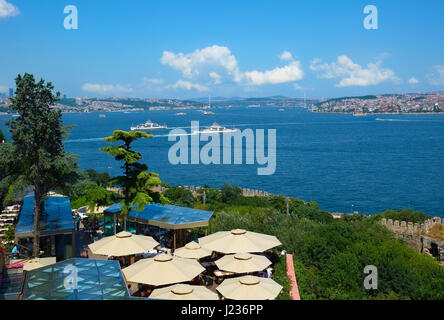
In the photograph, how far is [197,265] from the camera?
9.53 meters

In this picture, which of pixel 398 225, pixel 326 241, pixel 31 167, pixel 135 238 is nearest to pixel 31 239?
pixel 31 167

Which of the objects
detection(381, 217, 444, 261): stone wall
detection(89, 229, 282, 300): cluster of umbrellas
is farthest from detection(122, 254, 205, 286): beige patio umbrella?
detection(381, 217, 444, 261): stone wall

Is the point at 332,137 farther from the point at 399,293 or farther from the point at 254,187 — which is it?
the point at 399,293

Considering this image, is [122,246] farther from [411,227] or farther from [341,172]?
[341,172]

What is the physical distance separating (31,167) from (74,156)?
1.12 meters

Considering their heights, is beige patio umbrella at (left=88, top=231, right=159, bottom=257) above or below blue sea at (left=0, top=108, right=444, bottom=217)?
above

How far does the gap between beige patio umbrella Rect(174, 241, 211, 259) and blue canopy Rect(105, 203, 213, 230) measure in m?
1.46

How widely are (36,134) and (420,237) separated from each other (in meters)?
16.4

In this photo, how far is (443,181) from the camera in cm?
4556

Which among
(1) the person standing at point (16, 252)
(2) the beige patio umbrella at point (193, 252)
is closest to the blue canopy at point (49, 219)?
(1) the person standing at point (16, 252)

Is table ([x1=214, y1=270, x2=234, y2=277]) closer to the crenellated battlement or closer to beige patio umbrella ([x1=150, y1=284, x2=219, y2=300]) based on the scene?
beige patio umbrella ([x1=150, y1=284, x2=219, y2=300])

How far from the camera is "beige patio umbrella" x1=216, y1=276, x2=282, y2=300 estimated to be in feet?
25.5

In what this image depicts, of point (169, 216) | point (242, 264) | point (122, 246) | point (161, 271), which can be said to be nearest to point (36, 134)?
point (122, 246)

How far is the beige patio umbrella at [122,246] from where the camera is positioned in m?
10.2
